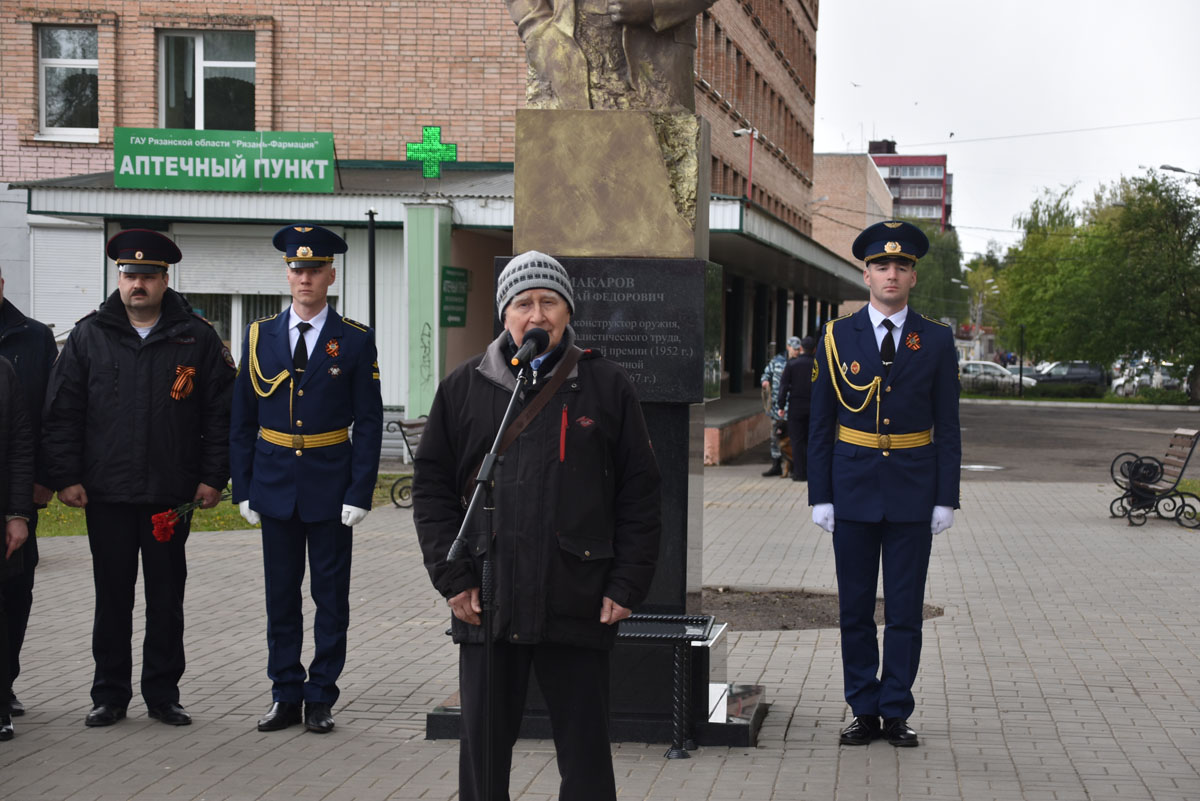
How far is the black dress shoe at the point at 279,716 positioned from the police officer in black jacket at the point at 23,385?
1.16 m

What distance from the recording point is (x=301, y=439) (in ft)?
20.9

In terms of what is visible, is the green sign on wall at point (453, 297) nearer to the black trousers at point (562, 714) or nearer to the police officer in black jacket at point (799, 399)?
the police officer in black jacket at point (799, 399)

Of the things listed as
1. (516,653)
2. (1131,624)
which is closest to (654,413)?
(516,653)

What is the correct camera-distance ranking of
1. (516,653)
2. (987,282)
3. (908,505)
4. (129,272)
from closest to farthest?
(516,653)
(908,505)
(129,272)
(987,282)

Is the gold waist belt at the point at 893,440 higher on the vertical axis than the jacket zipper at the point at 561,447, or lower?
lower

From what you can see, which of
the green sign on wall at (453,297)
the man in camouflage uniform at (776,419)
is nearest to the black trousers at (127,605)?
the man in camouflage uniform at (776,419)

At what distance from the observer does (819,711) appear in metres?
6.79

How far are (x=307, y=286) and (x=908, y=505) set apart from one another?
279cm

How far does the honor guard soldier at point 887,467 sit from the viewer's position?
241 inches

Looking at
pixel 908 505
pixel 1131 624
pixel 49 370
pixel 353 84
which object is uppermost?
pixel 353 84

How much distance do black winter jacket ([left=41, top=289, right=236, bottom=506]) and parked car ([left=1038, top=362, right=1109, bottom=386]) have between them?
62919mm

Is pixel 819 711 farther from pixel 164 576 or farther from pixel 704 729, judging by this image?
pixel 164 576

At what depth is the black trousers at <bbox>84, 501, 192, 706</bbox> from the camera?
6461 mm

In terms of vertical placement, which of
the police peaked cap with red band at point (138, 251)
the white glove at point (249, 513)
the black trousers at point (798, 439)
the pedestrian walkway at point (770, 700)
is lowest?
the pedestrian walkway at point (770, 700)
